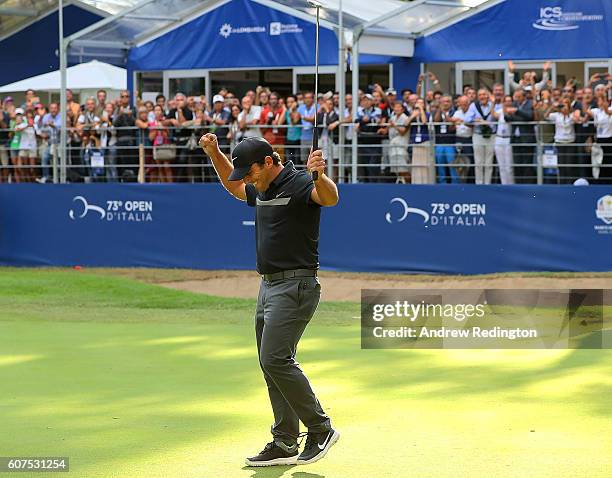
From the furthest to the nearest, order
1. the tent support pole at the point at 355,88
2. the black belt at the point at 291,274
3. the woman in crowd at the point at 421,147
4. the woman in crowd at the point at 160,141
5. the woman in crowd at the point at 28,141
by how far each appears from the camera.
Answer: the woman in crowd at the point at 28,141 → the woman in crowd at the point at 160,141 → the tent support pole at the point at 355,88 → the woman in crowd at the point at 421,147 → the black belt at the point at 291,274

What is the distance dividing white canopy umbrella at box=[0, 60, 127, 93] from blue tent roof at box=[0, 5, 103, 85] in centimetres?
393

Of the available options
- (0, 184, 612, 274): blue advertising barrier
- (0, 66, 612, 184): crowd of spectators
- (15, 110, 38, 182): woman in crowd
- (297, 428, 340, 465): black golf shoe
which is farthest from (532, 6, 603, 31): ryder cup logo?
(297, 428, 340, 465): black golf shoe

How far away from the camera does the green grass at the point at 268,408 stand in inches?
305

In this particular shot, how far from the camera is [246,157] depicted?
7.58 metres

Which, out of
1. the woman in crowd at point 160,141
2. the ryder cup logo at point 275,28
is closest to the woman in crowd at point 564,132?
the ryder cup logo at point 275,28

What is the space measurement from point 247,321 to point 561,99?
695 centimetres

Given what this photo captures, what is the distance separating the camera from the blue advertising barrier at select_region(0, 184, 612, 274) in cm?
2112

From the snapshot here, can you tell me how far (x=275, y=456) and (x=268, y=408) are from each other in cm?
193

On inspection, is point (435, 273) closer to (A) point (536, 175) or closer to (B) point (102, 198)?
(A) point (536, 175)

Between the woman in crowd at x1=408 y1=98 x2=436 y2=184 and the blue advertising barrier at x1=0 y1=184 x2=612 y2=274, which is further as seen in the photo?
the blue advertising barrier at x1=0 y1=184 x2=612 y2=274

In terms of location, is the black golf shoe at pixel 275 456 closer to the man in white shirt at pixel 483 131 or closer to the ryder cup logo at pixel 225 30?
the man in white shirt at pixel 483 131

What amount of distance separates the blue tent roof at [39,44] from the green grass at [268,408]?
19.3 meters

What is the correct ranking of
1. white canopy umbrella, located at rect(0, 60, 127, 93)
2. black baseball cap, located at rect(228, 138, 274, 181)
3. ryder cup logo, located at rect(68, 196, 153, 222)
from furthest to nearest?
white canopy umbrella, located at rect(0, 60, 127, 93), ryder cup logo, located at rect(68, 196, 153, 222), black baseball cap, located at rect(228, 138, 274, 181)

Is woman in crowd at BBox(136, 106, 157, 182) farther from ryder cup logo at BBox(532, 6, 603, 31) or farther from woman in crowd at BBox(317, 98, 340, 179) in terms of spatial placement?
ryder cup logo at BBox(532, 6, 603, 31)
